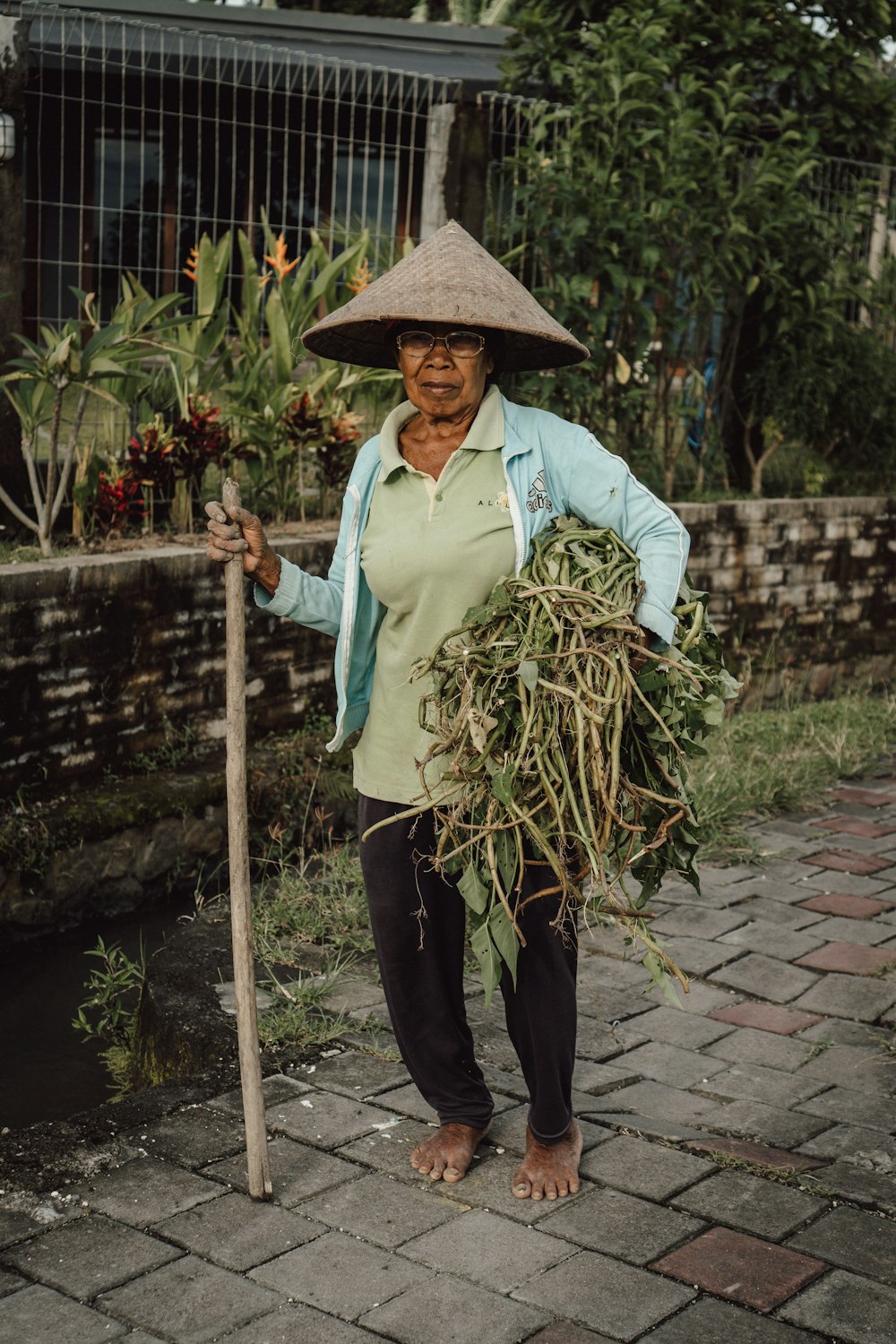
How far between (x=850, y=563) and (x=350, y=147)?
396cm

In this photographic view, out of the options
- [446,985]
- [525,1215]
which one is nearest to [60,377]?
[446,985]

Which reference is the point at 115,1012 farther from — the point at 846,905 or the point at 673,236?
the point at 673,236

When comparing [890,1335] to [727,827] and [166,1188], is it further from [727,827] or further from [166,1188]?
[727,827]

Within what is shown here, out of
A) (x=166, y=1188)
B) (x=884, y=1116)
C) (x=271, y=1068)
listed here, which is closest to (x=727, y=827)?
(x=884, y=1116)

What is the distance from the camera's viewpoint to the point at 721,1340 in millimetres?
2740

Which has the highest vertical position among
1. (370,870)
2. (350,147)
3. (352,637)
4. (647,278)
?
(350,147)

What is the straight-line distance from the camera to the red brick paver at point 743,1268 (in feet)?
9.51

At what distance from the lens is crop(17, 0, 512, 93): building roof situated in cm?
1278

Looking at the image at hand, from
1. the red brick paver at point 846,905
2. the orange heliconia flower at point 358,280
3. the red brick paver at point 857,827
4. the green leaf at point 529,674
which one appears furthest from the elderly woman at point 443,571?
the orange heliconia flower at point 358,280

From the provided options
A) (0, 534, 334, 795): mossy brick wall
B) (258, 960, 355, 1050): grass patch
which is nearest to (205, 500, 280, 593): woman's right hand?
(258, 960, 355, 1050): grass patch

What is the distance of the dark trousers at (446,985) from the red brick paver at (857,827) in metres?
3.22

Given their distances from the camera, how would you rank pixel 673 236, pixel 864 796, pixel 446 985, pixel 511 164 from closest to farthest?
pixel 446 985 < pixel 864 796 < pixel 511 164 < pixel 673 236

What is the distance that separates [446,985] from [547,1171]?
1.50 ft

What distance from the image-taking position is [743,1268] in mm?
2984
